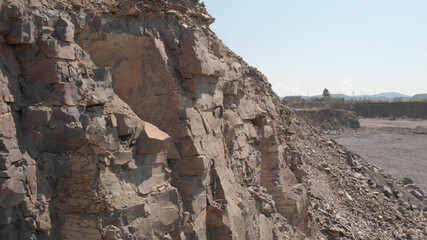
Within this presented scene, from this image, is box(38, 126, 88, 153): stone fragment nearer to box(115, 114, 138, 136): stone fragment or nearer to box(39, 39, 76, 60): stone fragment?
box(115, 114, 138, 136): stone fragment

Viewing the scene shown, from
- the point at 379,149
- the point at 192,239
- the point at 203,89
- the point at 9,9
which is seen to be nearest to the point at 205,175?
the point at 192,239

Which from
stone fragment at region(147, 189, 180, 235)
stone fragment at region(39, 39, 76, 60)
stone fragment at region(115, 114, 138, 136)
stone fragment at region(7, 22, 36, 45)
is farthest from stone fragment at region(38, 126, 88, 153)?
stone fragment at region(147, 189, 180, 235)

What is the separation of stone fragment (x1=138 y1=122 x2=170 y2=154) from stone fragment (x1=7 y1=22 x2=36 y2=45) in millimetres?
1714

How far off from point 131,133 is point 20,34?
164 centimetres

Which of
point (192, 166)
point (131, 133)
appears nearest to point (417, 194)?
point (192, 166)

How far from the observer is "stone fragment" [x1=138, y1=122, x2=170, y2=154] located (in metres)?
5.01

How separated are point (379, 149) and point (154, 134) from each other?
3281 centimetres

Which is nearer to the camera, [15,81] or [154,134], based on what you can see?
[15,81]

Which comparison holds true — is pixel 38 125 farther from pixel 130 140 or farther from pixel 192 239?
pixel 192 239

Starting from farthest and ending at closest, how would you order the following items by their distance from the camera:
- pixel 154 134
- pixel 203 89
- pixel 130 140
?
1. pixel 203 89
2. pixel 154 134
3. pixel 130 140

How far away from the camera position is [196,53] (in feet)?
20.8

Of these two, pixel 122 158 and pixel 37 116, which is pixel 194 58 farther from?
pixel 37 116

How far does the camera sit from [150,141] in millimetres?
5066

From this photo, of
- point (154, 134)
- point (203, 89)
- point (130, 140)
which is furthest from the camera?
point (203, 89)
